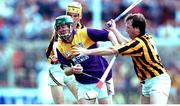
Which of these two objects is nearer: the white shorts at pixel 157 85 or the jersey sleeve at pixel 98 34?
the white shorts at pixel 157 85

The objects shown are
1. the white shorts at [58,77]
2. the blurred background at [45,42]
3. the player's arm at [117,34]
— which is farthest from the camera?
the blurred background at [45,42]

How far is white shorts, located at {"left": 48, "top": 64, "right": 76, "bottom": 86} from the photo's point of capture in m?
13.9

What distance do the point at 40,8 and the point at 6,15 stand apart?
0.83 meters

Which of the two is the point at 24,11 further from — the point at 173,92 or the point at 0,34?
the point at 173,92

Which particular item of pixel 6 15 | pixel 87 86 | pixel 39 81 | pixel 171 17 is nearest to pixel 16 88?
pixel 39 81

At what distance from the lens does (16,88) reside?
65.9 ft

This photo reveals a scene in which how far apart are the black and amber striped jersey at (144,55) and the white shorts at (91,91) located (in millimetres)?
1012

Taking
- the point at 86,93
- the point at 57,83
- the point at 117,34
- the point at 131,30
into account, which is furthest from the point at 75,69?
the point at 57,83

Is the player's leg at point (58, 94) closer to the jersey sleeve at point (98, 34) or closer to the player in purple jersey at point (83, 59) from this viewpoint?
the player in purple jersey at point (83, 59)

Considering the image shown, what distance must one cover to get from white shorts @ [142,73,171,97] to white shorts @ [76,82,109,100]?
1.01m

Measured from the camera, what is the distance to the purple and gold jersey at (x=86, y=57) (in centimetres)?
1240

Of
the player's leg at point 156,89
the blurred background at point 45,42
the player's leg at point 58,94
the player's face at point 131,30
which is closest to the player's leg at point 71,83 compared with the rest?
the player's leg at point 58,94

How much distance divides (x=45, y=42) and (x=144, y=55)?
8.95m

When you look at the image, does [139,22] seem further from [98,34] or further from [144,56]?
[98,34]
